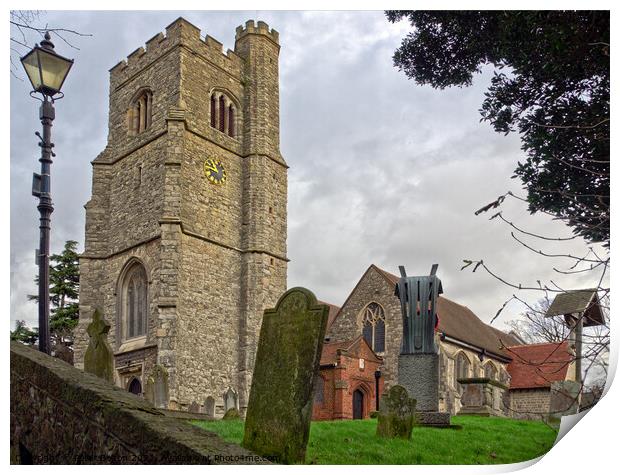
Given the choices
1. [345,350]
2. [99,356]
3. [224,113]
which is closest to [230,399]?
[345,350]

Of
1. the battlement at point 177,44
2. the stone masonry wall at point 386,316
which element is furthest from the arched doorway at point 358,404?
the battlement at point 177,44

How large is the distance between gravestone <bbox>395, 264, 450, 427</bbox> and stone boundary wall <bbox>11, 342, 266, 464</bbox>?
581 cm

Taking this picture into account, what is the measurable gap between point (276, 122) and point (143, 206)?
5201 mm

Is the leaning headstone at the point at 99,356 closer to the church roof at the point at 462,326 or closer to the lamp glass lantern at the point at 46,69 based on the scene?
the lamp glass lantern at the point at 46,69

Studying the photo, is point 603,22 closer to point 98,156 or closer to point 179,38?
point 179,38

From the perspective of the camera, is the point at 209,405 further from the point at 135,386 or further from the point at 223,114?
the point at 223,114

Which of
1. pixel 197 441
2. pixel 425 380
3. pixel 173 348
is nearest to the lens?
pixel 197 441

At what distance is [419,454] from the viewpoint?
7.17m

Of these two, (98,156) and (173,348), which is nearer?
(173,348)

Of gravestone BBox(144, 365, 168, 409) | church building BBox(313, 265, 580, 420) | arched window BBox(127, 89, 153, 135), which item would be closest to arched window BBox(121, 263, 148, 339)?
arched window BBox(127, 89, 153, 135)

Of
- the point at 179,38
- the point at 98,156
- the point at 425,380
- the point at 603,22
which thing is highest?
the point at 179,38

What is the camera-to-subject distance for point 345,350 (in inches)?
891
